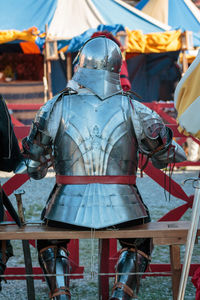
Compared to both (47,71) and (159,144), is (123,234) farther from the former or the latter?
(47,71)

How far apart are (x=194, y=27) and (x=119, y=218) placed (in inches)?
396

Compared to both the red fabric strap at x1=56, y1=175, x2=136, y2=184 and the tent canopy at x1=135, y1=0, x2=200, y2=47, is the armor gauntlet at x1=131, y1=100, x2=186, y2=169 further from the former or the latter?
the tent canopy at x1=135, y1=0, x2=200, y2=47

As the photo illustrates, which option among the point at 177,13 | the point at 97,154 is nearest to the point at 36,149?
the point at 97,154

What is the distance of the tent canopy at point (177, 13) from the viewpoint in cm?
1188

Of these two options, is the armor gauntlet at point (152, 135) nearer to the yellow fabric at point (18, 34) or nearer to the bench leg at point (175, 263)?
the bench leg at point (175, 263)

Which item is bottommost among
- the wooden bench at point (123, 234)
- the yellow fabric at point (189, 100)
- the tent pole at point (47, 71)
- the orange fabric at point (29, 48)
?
the tent pole at point (47, 71)

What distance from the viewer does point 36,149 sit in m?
2.64

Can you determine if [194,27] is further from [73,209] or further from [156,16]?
[73,209]

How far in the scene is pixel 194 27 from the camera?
37.9ft

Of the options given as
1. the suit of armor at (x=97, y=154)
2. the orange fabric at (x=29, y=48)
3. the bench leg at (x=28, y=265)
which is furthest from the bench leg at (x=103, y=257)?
the orange fabric at (x=29, y=48)

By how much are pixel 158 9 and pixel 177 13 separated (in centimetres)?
94

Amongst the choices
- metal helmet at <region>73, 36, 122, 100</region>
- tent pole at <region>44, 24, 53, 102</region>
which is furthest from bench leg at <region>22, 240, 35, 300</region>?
tent pole at <region>44, 24, 53, 102</region>

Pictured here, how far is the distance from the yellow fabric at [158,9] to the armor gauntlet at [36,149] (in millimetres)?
10819

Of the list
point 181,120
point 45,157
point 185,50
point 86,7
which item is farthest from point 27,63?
point 181,120
